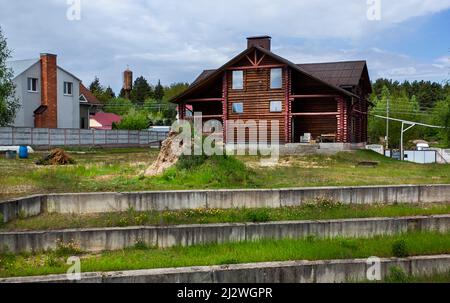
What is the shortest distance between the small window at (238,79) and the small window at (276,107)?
2.64m

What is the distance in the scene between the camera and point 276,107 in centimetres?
3422

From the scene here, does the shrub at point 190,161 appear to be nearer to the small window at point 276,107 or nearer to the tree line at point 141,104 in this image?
the small window at point 276,107

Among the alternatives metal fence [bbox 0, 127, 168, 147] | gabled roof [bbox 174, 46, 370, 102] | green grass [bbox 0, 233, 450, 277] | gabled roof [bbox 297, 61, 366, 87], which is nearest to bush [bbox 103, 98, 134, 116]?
metal fence [bbox 0, 127, 168, 147]

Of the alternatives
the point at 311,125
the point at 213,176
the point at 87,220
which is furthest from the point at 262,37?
the point at 87,220

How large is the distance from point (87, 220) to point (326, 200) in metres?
6.07

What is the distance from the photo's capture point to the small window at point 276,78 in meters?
33.9

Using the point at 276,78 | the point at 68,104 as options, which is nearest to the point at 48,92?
the point at 68,104

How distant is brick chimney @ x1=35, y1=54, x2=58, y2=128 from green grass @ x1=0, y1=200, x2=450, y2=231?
36.8 meters

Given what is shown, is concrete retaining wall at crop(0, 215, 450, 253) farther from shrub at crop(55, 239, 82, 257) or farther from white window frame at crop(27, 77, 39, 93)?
white window frame at crop(27, 77, 39, 93)

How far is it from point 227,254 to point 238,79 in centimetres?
2689

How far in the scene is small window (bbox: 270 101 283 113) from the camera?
34.1 meters

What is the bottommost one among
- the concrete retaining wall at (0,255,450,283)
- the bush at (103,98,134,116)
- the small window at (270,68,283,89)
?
the concrete retaining wall at (0,255,450,283)

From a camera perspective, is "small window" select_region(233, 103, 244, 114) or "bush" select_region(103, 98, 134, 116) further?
"bush" select_region(103, 98, 134, 116)

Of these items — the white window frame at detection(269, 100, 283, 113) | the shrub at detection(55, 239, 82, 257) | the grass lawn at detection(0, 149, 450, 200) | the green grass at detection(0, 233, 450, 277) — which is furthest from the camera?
the white window frame at detection(269, 100, 283, 113)
